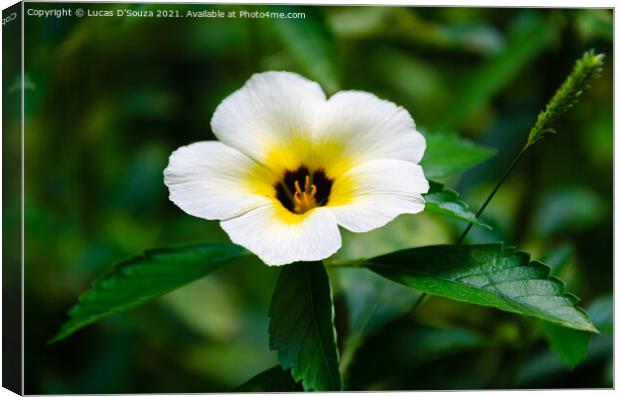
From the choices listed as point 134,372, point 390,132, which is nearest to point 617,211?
point 390,132

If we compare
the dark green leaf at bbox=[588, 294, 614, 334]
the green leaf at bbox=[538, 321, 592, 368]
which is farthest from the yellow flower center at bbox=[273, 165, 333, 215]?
the dark green leaf at bbox=[588, 294, 614, 334]

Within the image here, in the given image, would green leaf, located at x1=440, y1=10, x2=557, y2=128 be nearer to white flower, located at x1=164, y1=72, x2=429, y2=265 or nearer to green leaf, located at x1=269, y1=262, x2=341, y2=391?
white flower, located at x1=164, y1=72, x2=429, y2=265

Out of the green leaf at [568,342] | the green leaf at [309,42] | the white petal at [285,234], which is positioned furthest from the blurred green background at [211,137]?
the white petal at [285,234]

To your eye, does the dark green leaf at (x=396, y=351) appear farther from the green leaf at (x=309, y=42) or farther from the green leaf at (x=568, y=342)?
the green leaf at (x=309, y=42)

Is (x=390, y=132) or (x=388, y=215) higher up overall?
(x=390, y=132)

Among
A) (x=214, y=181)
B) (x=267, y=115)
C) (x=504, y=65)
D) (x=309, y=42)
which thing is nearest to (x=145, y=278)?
(x=214, y=181)

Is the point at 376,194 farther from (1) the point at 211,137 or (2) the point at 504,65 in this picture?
(1) the point at 211,137

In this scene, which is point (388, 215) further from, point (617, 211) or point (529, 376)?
point (617, 211)
